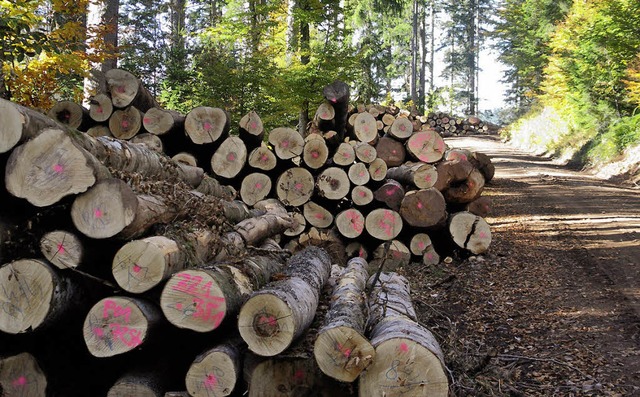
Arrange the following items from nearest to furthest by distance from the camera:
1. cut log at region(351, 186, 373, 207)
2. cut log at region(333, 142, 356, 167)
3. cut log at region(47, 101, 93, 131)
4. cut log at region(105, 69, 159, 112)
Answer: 1. cut log at region(105, 69, 159, 112)
2. cut log at region(47, 101, 93, 131)
3. cut log at region(351, 186, 373, 207)
4. cut log at region(333, 142, 356, 167)

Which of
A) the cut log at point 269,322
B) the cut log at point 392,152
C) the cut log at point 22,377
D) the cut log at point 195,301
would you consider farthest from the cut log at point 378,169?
the cut log at point 22,377

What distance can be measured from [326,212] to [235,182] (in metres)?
1.50

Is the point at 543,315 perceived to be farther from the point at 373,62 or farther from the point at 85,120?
the point at 373,62

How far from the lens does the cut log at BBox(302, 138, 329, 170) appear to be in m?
7.73

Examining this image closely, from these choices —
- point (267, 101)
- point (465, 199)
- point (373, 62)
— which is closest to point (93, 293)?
point (465, 199)

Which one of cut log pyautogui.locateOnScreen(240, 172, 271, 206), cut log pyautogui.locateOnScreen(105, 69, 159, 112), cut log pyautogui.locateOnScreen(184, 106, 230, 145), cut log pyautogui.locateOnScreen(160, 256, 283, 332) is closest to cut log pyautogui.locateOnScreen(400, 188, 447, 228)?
cut log pyautogui.locateOnScreen(240, 172, 271, 206)

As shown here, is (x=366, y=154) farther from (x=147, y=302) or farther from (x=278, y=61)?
(x=278, y=61)

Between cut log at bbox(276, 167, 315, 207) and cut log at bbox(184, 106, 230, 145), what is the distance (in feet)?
4.06

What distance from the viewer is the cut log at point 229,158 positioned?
7227 millimetres

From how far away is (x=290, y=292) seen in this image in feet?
11.9

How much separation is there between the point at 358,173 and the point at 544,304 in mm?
3267

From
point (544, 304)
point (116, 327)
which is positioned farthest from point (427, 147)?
point (116, 327)

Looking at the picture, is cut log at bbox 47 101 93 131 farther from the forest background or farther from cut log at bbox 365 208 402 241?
cut log at bbox 365 208 402 241

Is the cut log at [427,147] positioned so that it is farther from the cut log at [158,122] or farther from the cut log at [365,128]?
the cut log at [158,122]
